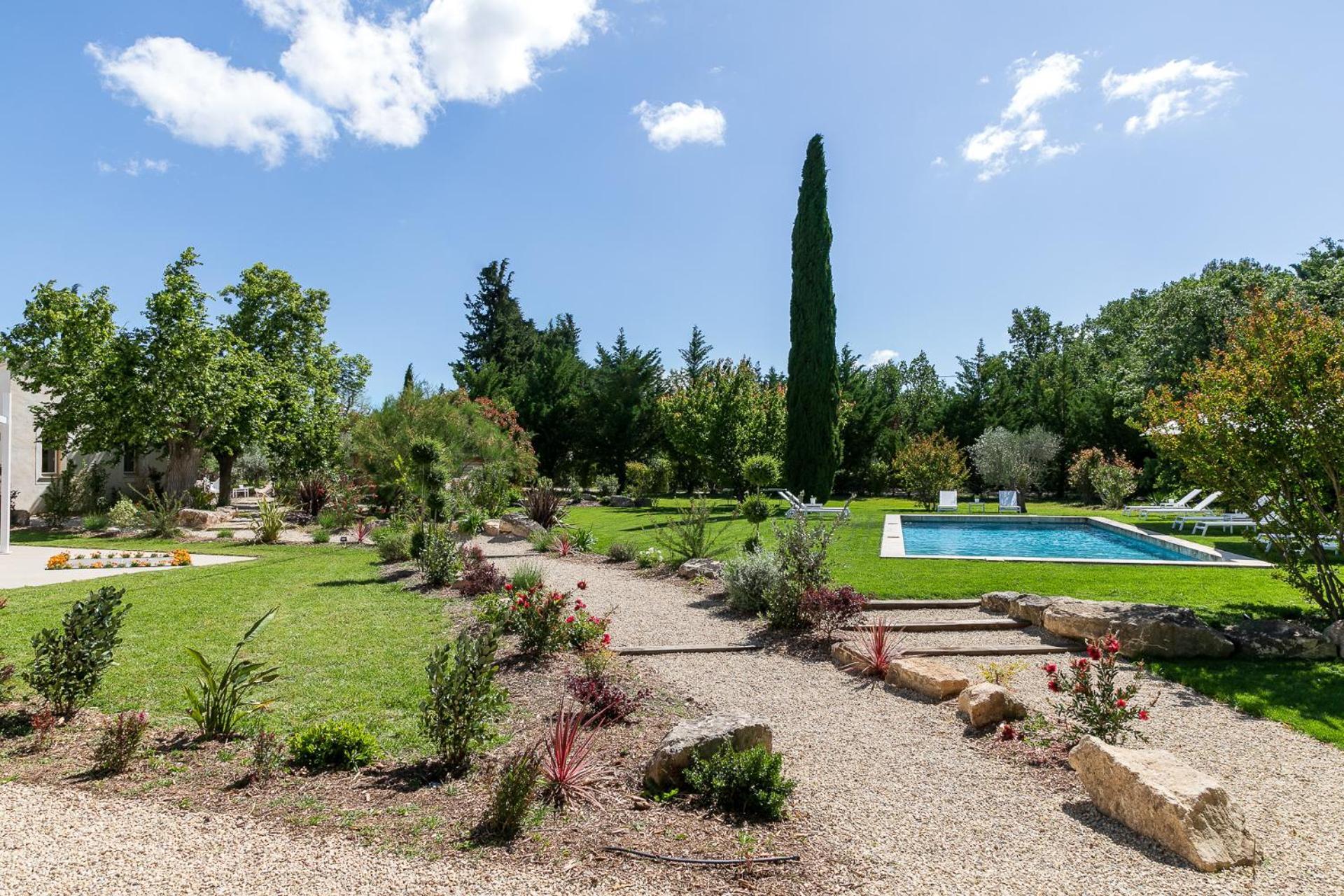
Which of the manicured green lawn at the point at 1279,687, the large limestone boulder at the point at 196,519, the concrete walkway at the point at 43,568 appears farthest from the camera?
the large limestone boulder at the point at 196,519

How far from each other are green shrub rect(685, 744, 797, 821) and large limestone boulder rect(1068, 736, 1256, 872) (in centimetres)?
151

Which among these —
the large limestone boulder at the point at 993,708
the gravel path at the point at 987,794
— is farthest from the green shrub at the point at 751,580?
the large limestone boulder at the point at 993,708

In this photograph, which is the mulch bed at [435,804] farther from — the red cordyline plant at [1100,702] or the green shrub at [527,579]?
the green shrub at [527,579]

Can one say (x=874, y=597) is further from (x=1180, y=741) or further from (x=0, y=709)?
(x=0, y=709)

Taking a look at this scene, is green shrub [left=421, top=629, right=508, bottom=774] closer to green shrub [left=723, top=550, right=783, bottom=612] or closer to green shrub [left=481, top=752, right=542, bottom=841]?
green shrub [left=481, top=752, right=542, bottom=841]

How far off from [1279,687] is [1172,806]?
346 centimetres

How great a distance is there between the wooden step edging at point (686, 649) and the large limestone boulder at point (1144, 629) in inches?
119

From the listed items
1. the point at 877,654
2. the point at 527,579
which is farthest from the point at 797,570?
the point at 527,579

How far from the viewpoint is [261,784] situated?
359 centimetres

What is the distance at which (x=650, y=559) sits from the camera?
1126cm

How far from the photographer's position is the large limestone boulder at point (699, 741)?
3617 millimetres

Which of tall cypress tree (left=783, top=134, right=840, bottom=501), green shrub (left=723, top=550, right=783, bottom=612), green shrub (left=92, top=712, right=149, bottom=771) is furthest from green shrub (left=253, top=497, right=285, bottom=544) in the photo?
tall cypress tree (left=783, top=134, right=840, bottom=501)

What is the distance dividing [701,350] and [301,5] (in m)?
29.9

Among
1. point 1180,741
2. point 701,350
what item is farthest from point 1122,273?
point 1180,741
